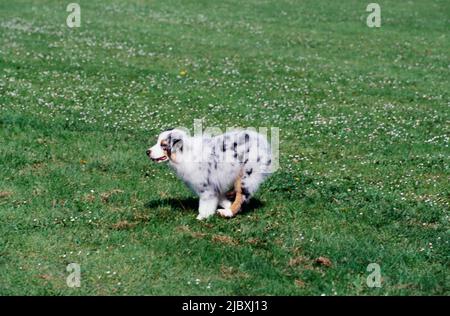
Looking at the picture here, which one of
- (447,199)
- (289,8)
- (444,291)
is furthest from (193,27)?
(444,291)

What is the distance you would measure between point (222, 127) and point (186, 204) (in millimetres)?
5235

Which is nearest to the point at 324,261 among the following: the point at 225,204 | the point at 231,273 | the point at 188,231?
the point at 231,273

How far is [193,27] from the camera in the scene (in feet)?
107

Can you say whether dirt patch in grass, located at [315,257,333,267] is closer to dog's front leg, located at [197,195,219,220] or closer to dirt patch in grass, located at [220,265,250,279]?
dirt patch in grass, located at [220,265,250,279]

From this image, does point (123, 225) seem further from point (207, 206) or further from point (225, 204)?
point (225, 204)

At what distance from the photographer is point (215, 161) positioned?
11633 mm

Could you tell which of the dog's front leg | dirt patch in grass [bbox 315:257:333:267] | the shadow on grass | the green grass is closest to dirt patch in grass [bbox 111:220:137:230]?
the green grass

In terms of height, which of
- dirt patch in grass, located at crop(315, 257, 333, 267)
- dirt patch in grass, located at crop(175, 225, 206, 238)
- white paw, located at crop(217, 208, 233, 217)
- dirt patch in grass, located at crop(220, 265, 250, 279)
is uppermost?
white paw, located at crop(217, 208, 233, 217)

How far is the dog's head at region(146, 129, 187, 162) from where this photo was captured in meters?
11.4

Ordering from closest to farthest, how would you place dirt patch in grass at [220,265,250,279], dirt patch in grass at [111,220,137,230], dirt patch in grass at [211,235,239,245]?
dirt patch in grass at [220,265,250,279] → dirt patch in grass at [211,235,239,245] → dirt patch in grass at [111,220,137,230]

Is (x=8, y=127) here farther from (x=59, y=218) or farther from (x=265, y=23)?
(x=265, y=23)

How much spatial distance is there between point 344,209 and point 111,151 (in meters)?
5.43

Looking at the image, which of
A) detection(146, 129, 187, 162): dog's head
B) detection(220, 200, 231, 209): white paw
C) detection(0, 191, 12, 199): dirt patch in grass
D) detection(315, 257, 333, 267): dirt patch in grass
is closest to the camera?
detection(315, 257, 333, 267): dirt patch in grass

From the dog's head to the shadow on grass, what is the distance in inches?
50.0
